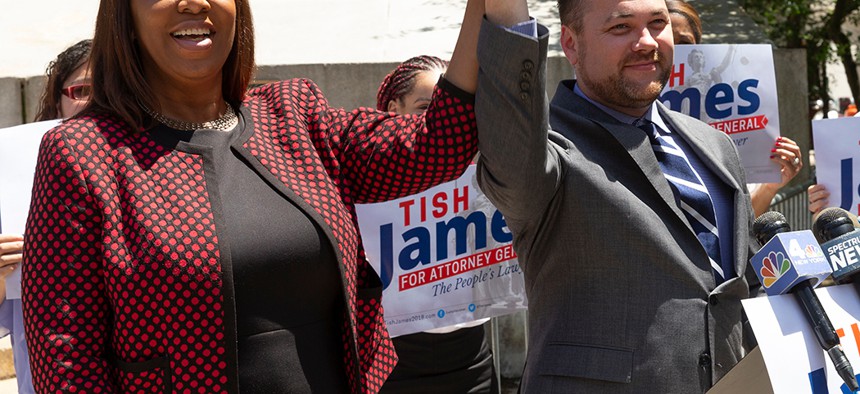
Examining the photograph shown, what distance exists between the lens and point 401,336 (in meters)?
4.54

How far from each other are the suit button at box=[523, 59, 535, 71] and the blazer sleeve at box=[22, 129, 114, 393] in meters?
0.99

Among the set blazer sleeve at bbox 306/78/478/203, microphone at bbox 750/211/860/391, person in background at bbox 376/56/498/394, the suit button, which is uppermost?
the suit button

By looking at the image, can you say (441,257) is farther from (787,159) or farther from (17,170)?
(17,170)

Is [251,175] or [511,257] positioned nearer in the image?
[251,175]

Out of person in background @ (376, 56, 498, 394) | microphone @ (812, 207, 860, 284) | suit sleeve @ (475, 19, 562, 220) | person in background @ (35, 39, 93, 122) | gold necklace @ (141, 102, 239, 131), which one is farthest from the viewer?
person in background @ (376, 56, 498, 394)

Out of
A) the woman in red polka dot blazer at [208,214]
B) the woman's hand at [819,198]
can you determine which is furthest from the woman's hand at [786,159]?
the woman in red polka dot blazer at [208,214]

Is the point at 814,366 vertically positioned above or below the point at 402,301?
above

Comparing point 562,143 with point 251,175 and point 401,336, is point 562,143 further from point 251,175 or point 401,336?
point 401,336

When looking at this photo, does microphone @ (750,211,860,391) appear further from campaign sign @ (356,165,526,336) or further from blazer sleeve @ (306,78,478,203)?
campaign sign @ (356,165,526,336)

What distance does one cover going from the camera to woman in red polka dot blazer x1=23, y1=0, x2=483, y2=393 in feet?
7.58

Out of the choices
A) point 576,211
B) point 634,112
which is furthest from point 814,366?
point 634,112

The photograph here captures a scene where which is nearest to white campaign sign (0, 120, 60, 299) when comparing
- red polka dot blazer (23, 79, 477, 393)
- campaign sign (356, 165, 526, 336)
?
campaign sign (356, 165, 526, 336)

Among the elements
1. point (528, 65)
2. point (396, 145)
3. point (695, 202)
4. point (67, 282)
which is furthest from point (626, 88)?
point (67, 282)

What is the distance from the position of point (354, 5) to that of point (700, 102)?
6.43 metres
